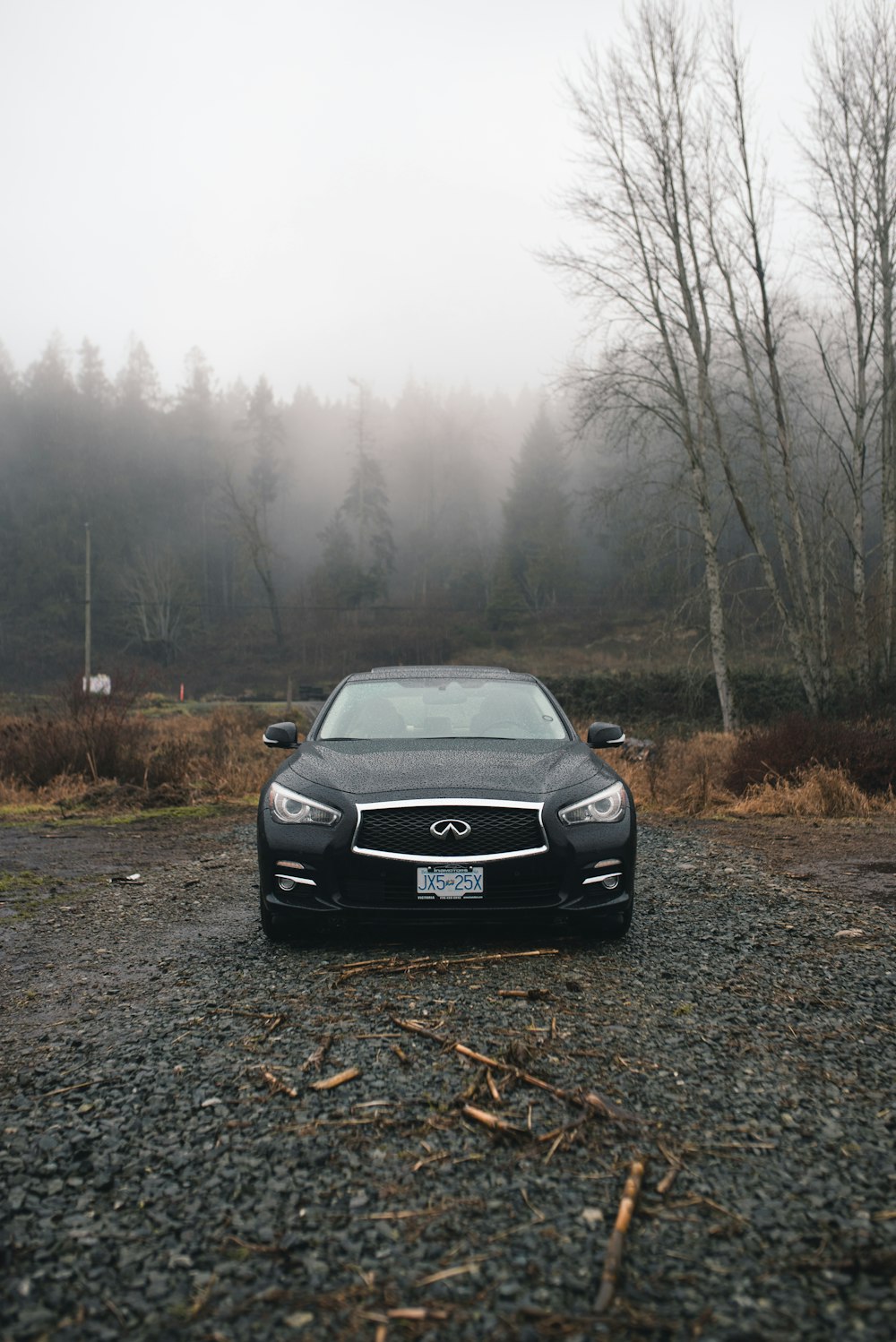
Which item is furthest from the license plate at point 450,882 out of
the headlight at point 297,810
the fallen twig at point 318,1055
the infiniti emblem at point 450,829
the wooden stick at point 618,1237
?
the wooden stick at point 618,1237

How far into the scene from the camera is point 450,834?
487 cm

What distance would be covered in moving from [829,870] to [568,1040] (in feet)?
16.0

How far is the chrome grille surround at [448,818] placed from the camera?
4.85 m

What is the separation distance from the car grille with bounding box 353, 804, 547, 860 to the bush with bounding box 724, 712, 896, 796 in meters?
8.44

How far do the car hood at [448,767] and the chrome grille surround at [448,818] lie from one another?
0.28ft

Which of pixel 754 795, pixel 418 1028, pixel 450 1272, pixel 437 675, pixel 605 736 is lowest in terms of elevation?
pixel 754 795

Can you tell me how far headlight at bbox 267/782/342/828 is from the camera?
501cm

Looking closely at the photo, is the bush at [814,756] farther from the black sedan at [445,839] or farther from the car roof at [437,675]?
the black sedan at [445,839]

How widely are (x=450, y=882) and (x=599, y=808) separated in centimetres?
92

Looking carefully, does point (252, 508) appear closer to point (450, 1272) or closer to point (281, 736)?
point (281, 736)

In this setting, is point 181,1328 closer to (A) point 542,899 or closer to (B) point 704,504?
(A) point 542,899

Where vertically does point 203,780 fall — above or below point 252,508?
below

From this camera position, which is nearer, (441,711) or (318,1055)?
(318,1055)

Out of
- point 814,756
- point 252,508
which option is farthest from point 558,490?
point 814,756
